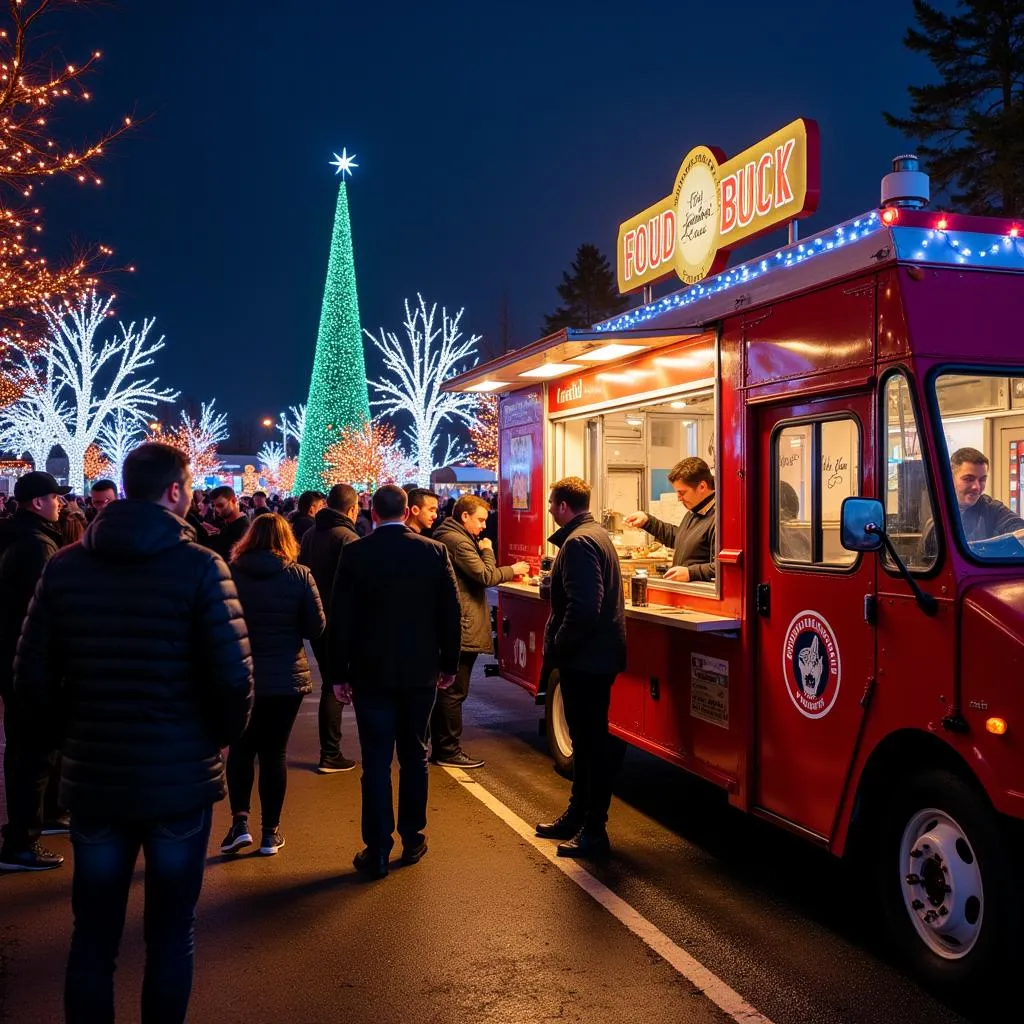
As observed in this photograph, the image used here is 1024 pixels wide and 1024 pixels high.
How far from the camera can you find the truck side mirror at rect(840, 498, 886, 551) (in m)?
4.02

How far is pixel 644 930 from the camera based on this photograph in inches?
182

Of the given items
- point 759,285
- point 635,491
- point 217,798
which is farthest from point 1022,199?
point 217,798

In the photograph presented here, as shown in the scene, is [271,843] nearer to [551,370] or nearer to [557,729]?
[557,729]

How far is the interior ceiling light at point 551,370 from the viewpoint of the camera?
286 inches

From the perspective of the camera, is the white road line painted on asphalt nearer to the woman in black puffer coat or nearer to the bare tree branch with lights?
the woman in black puffer coat

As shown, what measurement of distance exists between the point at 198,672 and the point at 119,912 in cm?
76

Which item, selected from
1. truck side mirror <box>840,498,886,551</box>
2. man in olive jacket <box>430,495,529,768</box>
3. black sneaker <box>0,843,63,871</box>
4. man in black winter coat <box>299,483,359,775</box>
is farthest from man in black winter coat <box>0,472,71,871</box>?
truck side mirror <box>840,498,886,551</box>

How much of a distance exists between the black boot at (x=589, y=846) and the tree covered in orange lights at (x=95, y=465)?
4983cm

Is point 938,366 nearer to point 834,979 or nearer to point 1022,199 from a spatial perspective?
point 834,979

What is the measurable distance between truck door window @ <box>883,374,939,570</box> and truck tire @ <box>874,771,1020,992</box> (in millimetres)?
858

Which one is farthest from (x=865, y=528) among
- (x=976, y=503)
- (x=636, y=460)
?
(x=636, y=460)

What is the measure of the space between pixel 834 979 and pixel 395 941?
1826 millimetres

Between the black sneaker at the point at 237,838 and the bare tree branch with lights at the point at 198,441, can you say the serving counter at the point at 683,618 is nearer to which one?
the black sneaker at the point at 237,838

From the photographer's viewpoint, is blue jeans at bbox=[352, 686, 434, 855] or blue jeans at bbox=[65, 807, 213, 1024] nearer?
blue jeans at bbox=[65, 807, 213, 1024]
